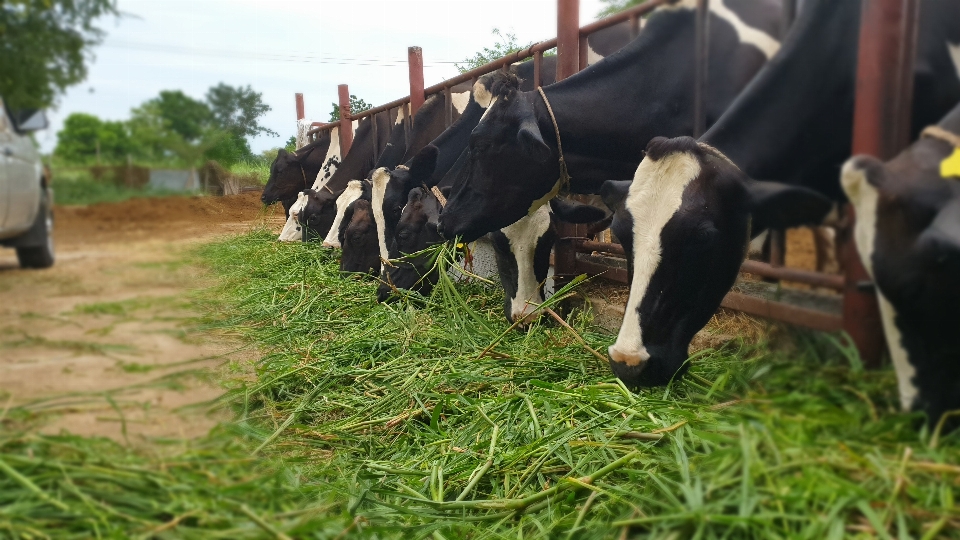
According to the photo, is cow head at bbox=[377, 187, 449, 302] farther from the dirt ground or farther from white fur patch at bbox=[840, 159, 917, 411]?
white fur patch at bbox=[840, 159, 917, 411]

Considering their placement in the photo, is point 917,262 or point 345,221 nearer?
point 917,262

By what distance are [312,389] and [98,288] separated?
7.78 feet

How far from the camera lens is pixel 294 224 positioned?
28.7ft

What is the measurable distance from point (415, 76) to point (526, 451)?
602 cm

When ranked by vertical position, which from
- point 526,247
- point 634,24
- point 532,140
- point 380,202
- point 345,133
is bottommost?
point 526,247

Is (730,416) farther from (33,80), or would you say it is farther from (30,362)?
(33,80)

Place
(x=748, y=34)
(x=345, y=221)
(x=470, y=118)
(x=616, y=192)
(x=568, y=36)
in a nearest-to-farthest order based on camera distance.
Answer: (x=748, y=34) < (x=616, y=192) < (x=568, y=36) < (x=470, y=118) < (x=345, y=221)

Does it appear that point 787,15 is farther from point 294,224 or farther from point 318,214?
point 294,224

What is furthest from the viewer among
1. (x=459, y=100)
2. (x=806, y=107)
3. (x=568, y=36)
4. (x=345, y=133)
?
(x=345, y=133)

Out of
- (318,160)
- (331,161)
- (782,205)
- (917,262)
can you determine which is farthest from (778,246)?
(318,160)

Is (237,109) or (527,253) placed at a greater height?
(237,109)

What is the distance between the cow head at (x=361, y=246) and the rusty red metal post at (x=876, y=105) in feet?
17.9

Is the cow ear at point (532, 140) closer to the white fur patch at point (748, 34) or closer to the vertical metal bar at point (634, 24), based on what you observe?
the vertical metal bar at point (634, 24)

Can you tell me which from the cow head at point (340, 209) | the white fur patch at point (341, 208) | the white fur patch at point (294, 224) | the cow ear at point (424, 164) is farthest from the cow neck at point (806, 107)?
the white fur patch at point (294, 224)
